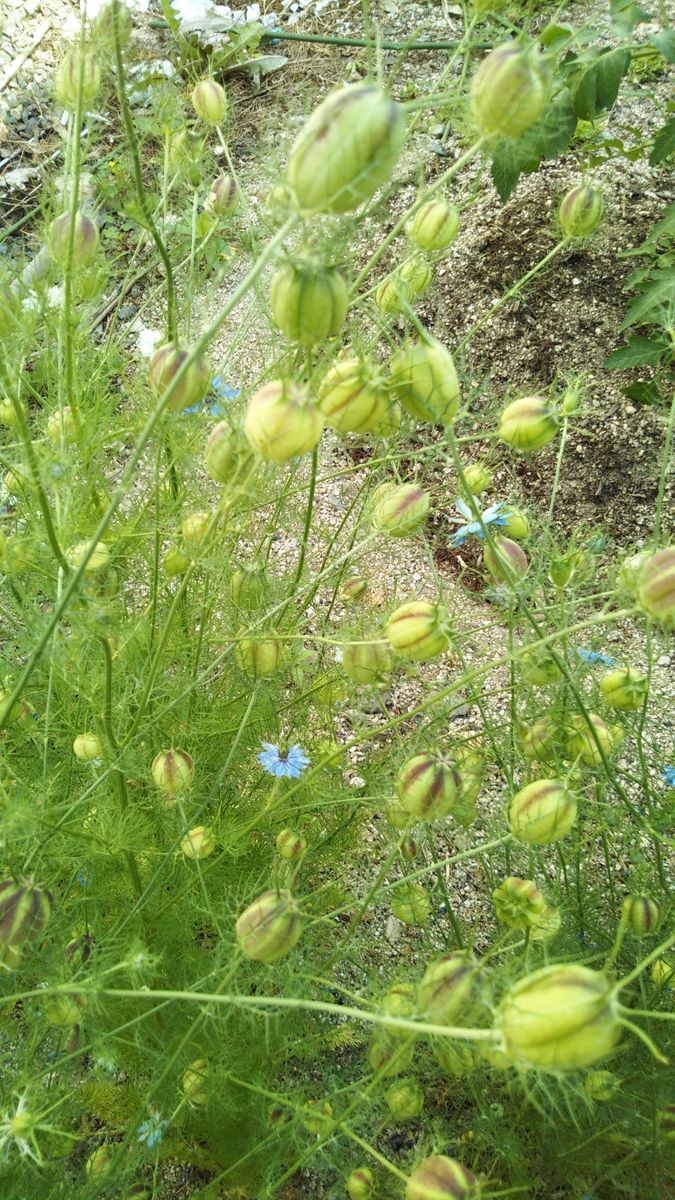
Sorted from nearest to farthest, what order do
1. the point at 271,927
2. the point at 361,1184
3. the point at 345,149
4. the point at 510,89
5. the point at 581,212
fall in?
1. the point at 345,149
2. the point at 510,89
3. the point at 271,927
4. the point at 361,1184
5. the point at 581,212

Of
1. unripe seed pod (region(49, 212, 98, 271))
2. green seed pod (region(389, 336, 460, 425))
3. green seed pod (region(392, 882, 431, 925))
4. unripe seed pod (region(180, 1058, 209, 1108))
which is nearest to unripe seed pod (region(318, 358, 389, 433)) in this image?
green seed pod (region(389, 336, 460, 425))

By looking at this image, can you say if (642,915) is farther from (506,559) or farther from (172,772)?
(172,772)

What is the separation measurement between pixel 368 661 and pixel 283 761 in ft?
0.96

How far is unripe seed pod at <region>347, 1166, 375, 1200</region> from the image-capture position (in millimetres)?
1118

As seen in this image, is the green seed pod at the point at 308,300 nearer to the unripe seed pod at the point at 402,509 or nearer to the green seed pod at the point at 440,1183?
the unripe seed pod at the point at 402,509

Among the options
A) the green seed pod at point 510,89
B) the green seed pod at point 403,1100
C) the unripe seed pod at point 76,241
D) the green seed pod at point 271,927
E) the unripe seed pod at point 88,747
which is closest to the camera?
the green seed pod at point 510,89

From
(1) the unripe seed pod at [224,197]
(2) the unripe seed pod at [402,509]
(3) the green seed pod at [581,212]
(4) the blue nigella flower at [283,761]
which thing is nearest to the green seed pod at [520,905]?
(4) the blue nigella flower at [283,761]

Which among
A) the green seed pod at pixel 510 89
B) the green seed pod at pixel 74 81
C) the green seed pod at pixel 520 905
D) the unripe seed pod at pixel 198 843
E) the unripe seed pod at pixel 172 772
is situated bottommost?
the green seed pod at pixel 520 905

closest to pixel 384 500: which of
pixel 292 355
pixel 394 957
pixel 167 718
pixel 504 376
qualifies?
pixel 292 355

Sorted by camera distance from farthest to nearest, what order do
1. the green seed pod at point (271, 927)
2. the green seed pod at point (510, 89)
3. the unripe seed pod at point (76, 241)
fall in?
the unripe seed pod at point (76, 241), the green seed pod at point (271, 927), the green seed pod at point (510, 89)

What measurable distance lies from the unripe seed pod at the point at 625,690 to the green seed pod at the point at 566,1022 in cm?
56

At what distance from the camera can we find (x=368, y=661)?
1.11 meters

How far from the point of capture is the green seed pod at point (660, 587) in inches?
34.6

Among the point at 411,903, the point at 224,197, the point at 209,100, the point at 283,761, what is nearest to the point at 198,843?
the point at 283,761
